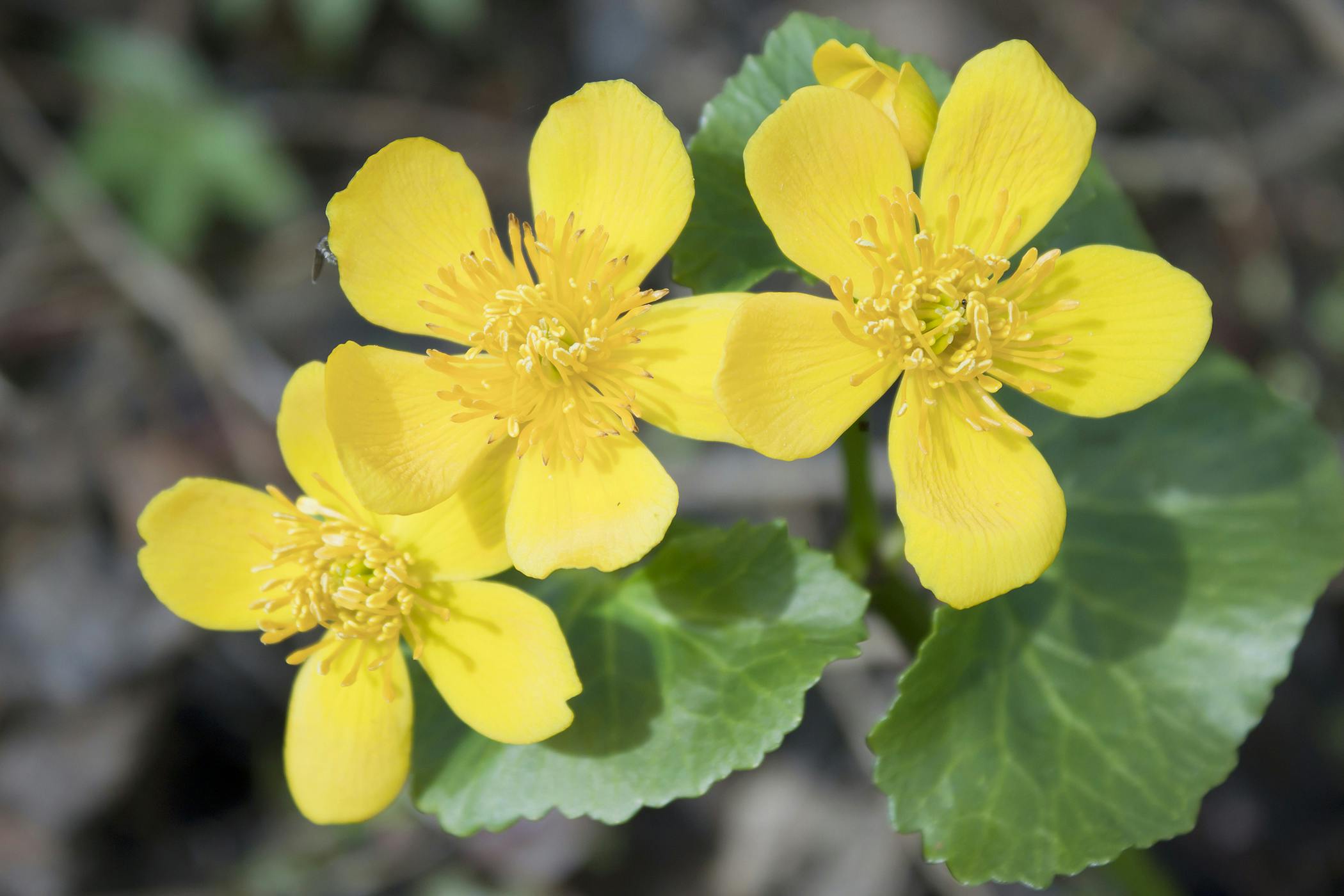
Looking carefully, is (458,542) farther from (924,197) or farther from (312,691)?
(924,197)

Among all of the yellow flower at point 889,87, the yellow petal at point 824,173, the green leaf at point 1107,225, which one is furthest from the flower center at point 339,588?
the green leaf at point 1107,225

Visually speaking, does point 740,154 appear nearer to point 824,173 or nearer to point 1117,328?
point 824,173

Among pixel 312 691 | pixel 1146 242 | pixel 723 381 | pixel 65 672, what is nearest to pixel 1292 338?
pixel 1146 242

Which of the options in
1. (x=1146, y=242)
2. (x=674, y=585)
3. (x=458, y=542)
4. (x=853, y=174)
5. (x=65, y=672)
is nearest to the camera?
(x=853, y=174)

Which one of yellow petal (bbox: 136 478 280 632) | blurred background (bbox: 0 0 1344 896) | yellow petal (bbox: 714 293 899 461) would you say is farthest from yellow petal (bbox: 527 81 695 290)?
blurred background (bbox: 0 0 1344 896)

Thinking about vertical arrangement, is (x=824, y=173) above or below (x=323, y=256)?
above

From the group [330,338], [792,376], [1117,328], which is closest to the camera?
[792,376]

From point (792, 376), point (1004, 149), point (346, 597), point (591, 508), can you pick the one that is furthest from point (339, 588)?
point (1004, 149)

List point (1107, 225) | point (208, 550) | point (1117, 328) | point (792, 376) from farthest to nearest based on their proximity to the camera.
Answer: point (1107, 225) < point (208, 550) < point (1117, 328) < point (792, 376)
